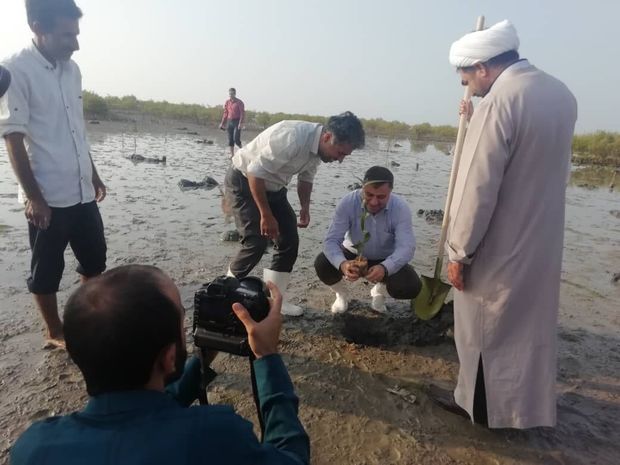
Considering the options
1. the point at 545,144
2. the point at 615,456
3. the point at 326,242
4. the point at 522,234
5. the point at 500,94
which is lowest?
the point at 615,456

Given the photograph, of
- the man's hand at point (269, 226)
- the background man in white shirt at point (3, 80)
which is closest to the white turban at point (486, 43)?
the man's hand at point (269, 226)

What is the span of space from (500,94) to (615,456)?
2.08 metres

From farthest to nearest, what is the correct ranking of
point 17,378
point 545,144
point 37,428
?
point 17,378 < point 545,144 < point 37,428

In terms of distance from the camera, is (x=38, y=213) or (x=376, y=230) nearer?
(x=38, y=213)

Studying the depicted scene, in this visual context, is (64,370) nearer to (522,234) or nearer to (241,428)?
(241,428)

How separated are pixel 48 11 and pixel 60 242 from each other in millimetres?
1412

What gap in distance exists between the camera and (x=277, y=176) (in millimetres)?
3502

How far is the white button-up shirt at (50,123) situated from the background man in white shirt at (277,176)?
1106 mm

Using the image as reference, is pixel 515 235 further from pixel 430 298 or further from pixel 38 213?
pixel 38 213

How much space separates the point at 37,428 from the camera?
105 cm

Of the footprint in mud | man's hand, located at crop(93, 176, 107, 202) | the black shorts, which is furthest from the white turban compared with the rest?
the footprint in mud

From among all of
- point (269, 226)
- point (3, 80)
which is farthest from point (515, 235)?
point (3, 80)

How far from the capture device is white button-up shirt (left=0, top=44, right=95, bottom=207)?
8.73ft

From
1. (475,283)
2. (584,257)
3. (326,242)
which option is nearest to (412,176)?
(584,257)
